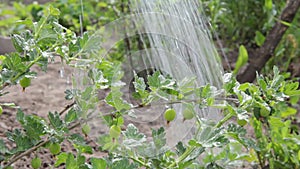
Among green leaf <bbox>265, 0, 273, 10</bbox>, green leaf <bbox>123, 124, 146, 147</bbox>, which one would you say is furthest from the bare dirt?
green leaf <bbox>265, 0, 273, 10</bbox>

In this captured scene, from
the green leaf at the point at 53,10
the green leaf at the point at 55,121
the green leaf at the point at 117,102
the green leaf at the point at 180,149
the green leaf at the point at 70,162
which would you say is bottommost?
the green leaf at the point at 180,149

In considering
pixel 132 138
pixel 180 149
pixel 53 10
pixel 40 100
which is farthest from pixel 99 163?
pixel 40 100

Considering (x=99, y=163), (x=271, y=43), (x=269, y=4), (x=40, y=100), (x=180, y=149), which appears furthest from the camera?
(x=269, y=4)

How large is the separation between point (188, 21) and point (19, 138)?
454 mm

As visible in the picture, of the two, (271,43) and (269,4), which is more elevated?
(269,4)

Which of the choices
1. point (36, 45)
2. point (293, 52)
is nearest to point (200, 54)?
point (36, 45)

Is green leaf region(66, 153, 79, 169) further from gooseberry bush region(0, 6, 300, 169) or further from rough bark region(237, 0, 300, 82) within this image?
rough bark region(237, 0, 300, 82)

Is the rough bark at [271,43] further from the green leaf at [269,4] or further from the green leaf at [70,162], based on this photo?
the green leaf at [70,162]

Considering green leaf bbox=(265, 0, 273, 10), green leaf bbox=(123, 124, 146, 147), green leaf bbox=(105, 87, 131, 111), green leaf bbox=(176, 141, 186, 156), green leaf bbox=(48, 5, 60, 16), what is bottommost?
green leaf bbox=(176, 141, 186, 156)

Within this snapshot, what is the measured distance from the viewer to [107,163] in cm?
111

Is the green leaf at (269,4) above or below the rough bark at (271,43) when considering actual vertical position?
above

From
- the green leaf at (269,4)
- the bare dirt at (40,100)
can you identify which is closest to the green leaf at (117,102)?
the bare dirt at (40,100)

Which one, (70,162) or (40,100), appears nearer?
(70,162)

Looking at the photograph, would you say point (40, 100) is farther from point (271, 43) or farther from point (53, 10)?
point (53, 10)
